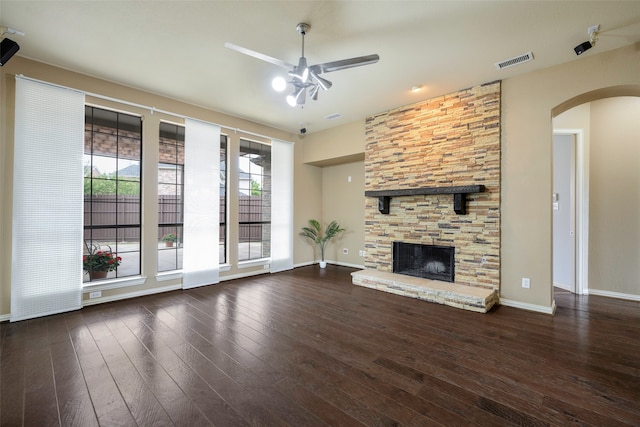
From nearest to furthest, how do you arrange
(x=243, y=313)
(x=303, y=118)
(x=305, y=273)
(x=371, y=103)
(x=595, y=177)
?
(x=243, y=313) < (x=595, y=177) < (x=371, y=103) < (x=303, y=118) < (x=305, y=273)

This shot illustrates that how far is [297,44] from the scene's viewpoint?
2.97 metres

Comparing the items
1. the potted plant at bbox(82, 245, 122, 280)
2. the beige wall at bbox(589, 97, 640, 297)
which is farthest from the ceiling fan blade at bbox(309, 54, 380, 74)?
the beige wall at bbox(589, 97, 640, 297)

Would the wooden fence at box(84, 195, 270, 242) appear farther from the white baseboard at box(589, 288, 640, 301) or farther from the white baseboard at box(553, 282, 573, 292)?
the white baseboard at box(589, 288, 640, 301)

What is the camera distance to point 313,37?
112 inches

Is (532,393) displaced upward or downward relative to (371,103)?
downward

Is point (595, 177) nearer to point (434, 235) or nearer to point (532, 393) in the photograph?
point (434, 235)

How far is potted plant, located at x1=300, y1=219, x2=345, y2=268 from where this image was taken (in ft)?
20.9

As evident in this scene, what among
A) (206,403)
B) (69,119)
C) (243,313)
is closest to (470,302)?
(243,313)

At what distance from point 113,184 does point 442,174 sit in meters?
5.03

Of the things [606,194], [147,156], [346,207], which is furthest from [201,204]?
[606,194]

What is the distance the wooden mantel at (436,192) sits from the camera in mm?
3870

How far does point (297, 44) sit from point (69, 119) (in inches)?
122

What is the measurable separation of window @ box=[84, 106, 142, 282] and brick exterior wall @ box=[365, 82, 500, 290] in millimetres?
3947

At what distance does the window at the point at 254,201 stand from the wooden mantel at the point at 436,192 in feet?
7.87
